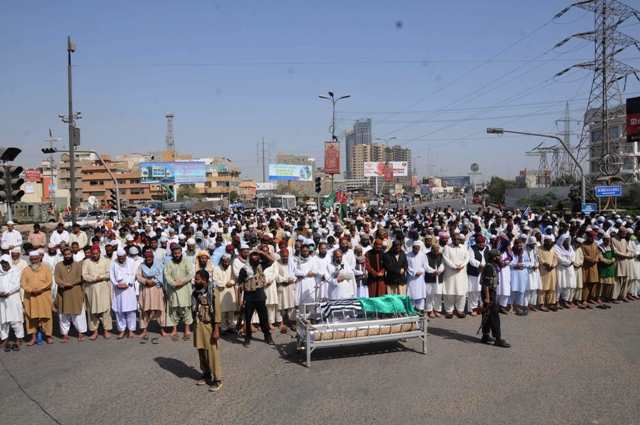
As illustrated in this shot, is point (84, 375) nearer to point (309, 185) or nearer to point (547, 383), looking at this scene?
point (547, 383)

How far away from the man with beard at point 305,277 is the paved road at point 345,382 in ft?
3.19

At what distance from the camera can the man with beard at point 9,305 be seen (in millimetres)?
7750

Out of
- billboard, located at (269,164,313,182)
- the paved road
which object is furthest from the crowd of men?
billboard, located at (269,164,313,182)

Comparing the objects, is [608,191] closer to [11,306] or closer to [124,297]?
[124,297]

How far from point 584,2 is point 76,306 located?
3947cm

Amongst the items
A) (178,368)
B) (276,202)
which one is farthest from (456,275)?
(276,202)

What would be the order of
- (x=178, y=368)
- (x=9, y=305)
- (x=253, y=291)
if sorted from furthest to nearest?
1. (x=9, y=305)
2. (x=253, y=291)
3. (x=178, y=368)

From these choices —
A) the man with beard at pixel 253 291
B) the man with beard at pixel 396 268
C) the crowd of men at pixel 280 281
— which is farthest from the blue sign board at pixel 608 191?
the man with beard at pixel 253 291

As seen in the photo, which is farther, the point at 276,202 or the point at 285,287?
the point at 276,202

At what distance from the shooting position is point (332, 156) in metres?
26.4

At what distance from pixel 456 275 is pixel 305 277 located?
9.65 feet

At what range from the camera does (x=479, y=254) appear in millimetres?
9336

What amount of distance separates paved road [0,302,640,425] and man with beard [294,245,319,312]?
972mm

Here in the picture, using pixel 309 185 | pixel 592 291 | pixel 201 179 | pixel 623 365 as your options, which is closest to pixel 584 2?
pixel 592 291
